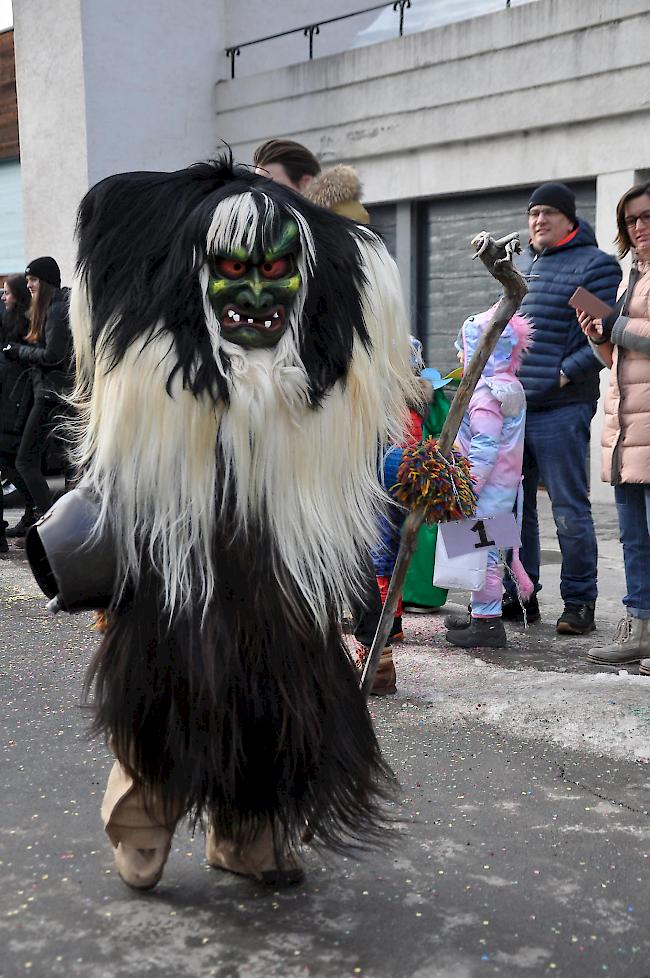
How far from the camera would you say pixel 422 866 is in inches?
112

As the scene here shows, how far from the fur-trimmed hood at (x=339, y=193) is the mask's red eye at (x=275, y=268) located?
4.19ft

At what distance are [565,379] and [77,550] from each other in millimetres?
3160

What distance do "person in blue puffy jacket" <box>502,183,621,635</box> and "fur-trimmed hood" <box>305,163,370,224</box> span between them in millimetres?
1585

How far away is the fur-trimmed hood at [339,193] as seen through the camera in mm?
3703

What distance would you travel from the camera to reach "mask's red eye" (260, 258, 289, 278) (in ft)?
8.00

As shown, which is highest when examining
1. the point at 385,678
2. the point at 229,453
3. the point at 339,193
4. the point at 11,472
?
the point at 339,193

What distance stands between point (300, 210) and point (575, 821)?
6.00ft

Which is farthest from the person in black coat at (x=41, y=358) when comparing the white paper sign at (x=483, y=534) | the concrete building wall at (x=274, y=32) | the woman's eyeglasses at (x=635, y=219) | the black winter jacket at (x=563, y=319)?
the concrete building wall at (x=274, y=32)

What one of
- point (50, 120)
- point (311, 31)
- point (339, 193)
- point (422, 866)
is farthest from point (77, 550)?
point (50, 120)

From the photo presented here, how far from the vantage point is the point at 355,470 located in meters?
2.65

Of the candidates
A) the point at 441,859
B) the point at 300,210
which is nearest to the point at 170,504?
the point at 300,210

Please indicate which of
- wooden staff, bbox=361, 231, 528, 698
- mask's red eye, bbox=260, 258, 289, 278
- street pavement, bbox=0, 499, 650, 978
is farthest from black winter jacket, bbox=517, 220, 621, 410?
mask's red eye, bbox=260, 258, 289, 278

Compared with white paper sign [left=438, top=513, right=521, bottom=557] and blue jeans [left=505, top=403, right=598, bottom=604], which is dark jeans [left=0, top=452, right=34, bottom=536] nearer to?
blue jeans [left=505, top=403, right=598, bottom=604]

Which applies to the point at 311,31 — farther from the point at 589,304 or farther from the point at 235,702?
the point at 235,702
